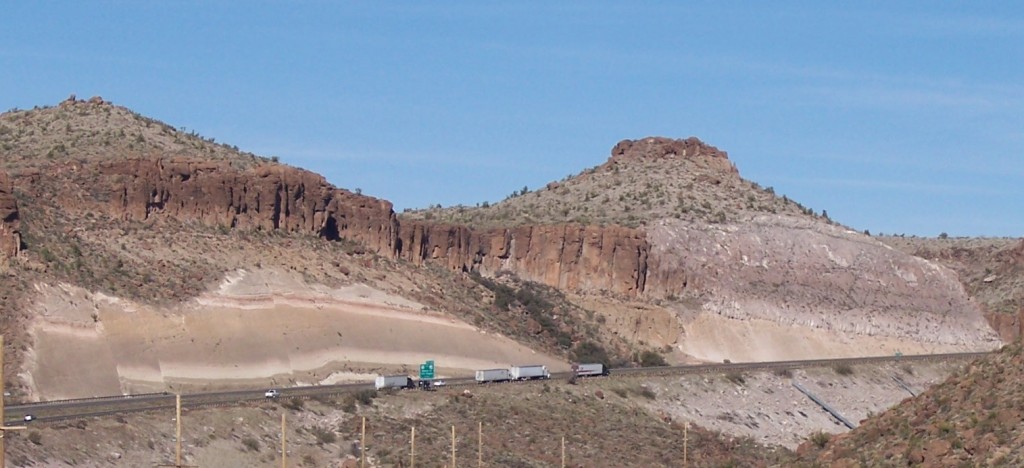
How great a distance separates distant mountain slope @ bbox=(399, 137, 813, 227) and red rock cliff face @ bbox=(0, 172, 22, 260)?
47108mm

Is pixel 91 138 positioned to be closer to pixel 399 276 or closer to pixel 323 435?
pixel 399 276

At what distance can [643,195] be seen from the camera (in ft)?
444

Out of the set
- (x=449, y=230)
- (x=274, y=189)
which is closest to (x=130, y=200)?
(x=274, y=189)

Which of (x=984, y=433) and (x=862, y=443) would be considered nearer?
(x=984, y=433)

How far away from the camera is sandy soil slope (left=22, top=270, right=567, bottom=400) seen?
266 ft

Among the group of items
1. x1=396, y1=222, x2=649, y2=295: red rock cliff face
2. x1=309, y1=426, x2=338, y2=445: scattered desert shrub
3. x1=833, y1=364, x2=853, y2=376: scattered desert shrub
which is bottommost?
x1=309, y1=426, x2=338, y2=445: scattered desert shrub

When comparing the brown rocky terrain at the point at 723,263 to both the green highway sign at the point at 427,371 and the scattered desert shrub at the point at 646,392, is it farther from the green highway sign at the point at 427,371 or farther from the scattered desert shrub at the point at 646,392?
the green highway sign at the point at 427,371

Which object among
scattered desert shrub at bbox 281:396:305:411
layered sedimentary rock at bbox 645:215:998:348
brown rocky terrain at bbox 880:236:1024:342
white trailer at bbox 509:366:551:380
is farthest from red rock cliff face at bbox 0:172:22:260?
brown rocky terrain at bbox 880:236:1024:342

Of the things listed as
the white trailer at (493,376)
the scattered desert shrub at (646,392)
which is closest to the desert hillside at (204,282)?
the white trailer at (493,376)

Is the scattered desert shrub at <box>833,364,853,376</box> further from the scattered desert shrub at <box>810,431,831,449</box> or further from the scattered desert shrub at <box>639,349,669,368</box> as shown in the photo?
the scattered desert shrub at <box>810,431,831,449</box>

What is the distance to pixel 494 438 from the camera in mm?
79062

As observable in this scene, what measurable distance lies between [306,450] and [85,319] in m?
15.9

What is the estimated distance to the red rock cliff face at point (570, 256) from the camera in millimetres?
122125

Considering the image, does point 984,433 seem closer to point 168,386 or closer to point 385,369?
point 168,386
